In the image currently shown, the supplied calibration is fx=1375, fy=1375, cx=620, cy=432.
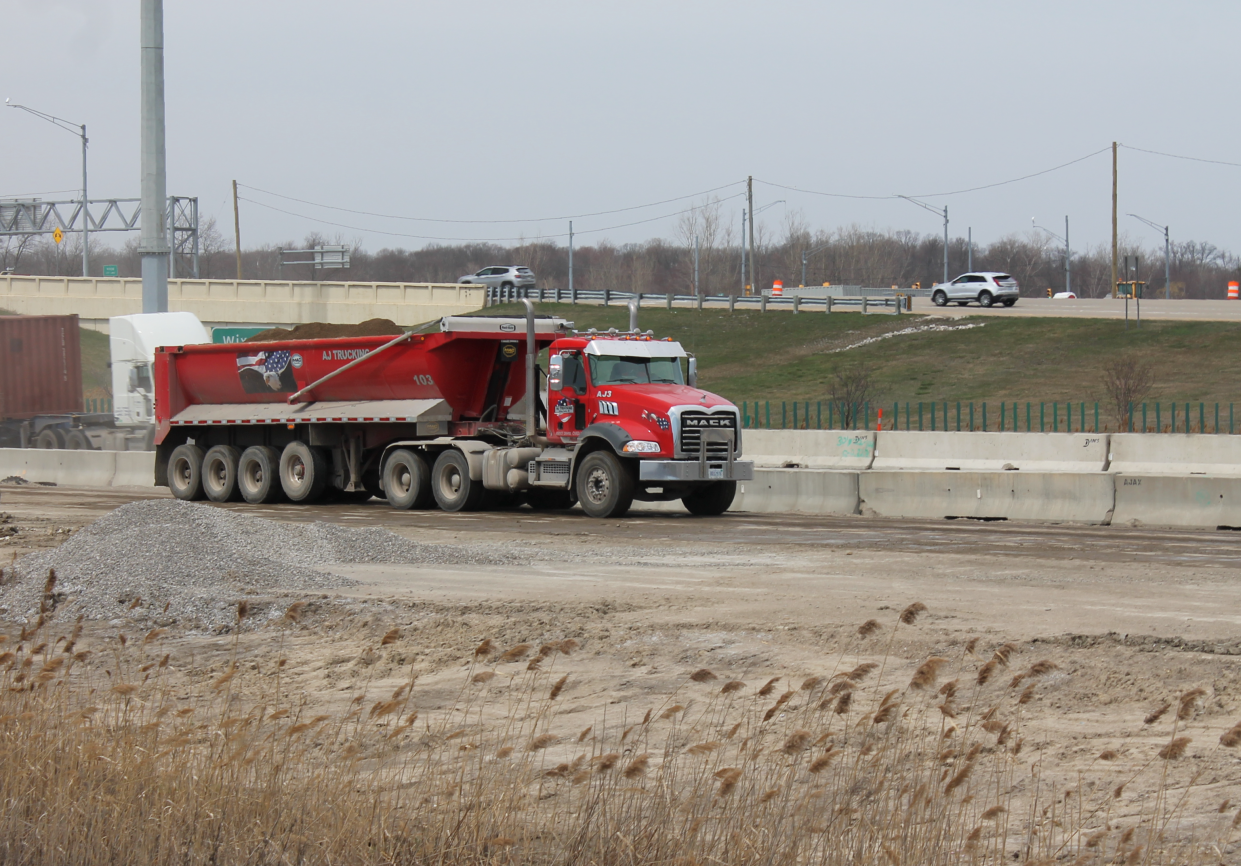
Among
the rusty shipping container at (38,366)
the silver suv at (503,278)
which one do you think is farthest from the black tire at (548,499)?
the silver suv at (503,278)

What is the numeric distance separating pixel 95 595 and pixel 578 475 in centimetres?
924

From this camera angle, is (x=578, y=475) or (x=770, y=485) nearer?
(x=578, y=475)

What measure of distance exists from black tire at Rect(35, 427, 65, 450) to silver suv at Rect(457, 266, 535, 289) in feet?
118

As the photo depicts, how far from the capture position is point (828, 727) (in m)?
6.58

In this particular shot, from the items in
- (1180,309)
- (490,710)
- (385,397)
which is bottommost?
(490,710)

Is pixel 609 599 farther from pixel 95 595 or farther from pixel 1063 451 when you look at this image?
pixel 1063 451

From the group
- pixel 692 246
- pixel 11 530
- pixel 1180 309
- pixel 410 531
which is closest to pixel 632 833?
pixel 410 531

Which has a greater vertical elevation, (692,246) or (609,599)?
(692,246)

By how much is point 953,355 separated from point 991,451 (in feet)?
88.3

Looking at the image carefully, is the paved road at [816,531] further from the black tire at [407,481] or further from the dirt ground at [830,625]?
the black tire at [407,481]

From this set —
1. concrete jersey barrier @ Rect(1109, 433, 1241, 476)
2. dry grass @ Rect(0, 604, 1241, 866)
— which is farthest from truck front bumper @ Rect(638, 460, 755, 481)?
dry grass @ Rect(0, 604, 1241, 866)

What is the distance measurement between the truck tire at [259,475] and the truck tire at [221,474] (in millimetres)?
109

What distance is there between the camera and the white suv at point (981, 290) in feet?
202

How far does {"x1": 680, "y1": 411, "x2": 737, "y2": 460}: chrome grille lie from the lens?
19.0 m
